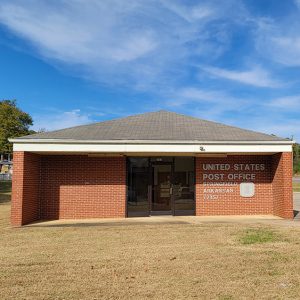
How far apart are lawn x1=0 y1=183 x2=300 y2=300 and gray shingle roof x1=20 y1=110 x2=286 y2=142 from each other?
3716 millimetres

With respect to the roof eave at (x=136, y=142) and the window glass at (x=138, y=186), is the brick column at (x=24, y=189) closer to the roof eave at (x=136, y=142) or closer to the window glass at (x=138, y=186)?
the roof eave at (x=136, y=142)

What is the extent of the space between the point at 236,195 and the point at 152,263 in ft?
29.4

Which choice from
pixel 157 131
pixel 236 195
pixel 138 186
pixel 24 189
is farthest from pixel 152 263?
pixel 236 195

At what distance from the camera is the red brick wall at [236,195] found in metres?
16.0

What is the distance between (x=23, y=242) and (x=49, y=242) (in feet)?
2.33

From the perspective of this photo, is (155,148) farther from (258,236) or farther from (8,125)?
(8,125)

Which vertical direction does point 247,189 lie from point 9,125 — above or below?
below

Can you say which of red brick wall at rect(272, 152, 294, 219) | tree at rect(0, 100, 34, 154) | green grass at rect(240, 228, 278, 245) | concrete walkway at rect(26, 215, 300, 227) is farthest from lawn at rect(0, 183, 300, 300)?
tree at rect(0, 100, 34, 154)

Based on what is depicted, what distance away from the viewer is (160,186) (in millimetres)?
16016

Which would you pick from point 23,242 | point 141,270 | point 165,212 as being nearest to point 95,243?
point 23,242

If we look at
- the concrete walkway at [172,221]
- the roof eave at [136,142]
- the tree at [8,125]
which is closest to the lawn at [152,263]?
the concrete walkway at [172,221]

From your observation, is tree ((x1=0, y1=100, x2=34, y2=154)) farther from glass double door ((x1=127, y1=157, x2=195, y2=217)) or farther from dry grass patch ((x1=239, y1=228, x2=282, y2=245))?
dry grass patch ((x1=239, y1=228, x2=282, y2=245))

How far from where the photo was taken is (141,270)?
7.34 m

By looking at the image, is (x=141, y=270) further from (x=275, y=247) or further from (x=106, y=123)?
(x=106, y=123)
